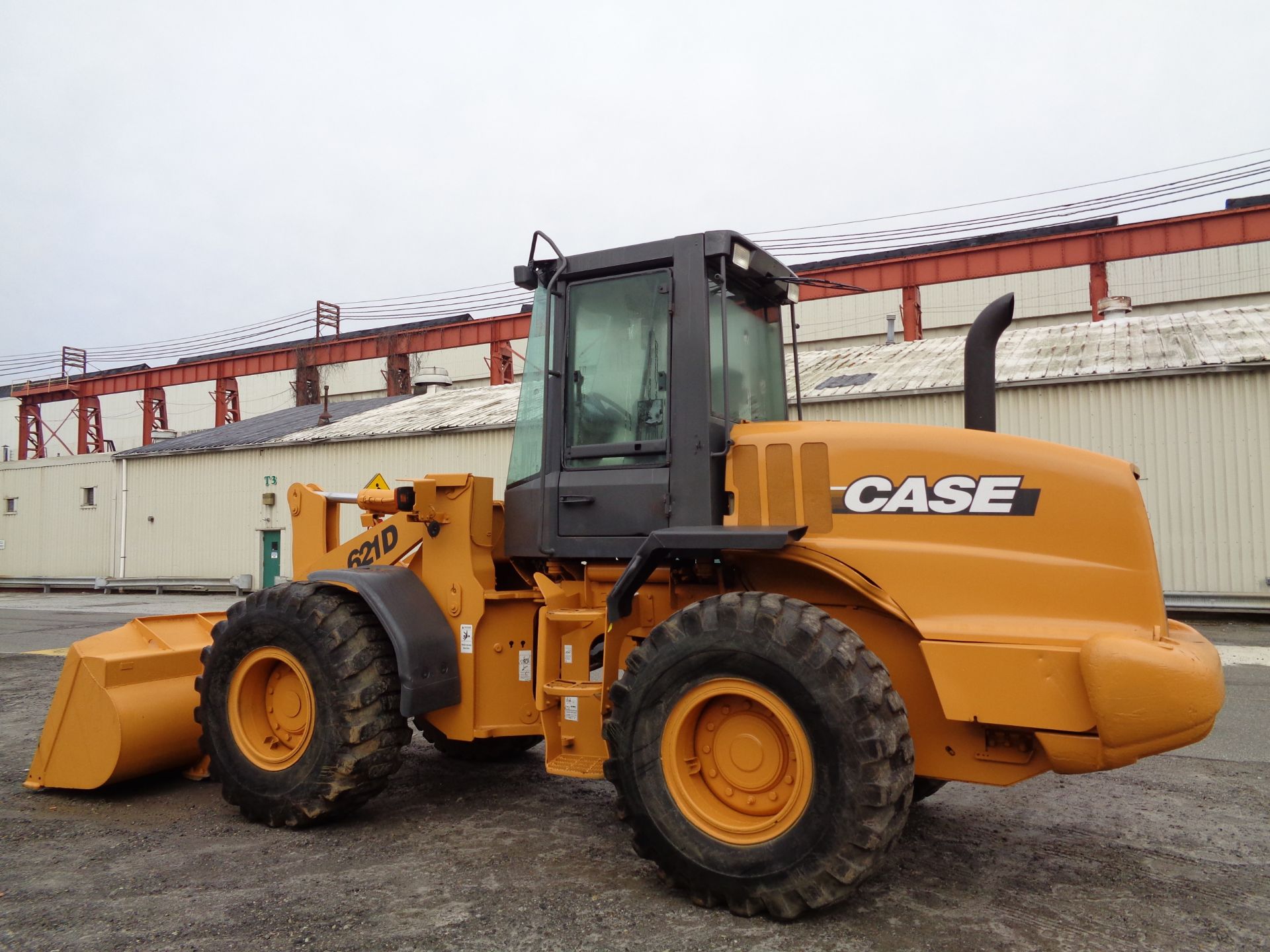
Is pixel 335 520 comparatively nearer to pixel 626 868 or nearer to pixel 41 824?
pixel 41 824

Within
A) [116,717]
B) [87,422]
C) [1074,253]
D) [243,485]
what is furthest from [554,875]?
[87,422]

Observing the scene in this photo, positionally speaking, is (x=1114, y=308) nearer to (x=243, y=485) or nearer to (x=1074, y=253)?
(x=1074, y=253)

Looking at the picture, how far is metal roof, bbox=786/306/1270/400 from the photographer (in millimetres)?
14477

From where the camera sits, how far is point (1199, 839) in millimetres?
4566

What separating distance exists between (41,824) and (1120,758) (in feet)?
16.3

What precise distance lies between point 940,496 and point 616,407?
154cm

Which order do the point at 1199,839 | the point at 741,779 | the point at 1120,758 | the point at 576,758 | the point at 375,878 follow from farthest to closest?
1. the point at 1199,839
2. the point at 576,758
3. the point at 375,878
4. the point at 741,779
5. the point at 1120,758

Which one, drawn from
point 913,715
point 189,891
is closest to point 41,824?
point 189,891

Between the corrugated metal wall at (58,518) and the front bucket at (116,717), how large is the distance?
23.0 metres

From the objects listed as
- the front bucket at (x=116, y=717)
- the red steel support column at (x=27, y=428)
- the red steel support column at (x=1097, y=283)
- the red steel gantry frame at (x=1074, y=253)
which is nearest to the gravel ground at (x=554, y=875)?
the front bucket at (x=116, y=717)

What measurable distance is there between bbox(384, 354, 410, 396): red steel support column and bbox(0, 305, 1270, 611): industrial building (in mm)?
1966

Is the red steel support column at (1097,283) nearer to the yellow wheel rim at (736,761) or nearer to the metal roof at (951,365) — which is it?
the metal roof at (951,365)

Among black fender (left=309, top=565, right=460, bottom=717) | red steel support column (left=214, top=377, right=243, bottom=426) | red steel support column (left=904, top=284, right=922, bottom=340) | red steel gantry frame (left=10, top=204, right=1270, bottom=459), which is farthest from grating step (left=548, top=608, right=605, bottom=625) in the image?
red steel support column (left=214, top=377, right=243, bottom=426)

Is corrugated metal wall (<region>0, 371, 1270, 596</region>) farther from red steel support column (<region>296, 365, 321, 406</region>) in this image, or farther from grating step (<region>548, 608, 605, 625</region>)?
grating step (<region>548, 608, 605, 625</region>)
